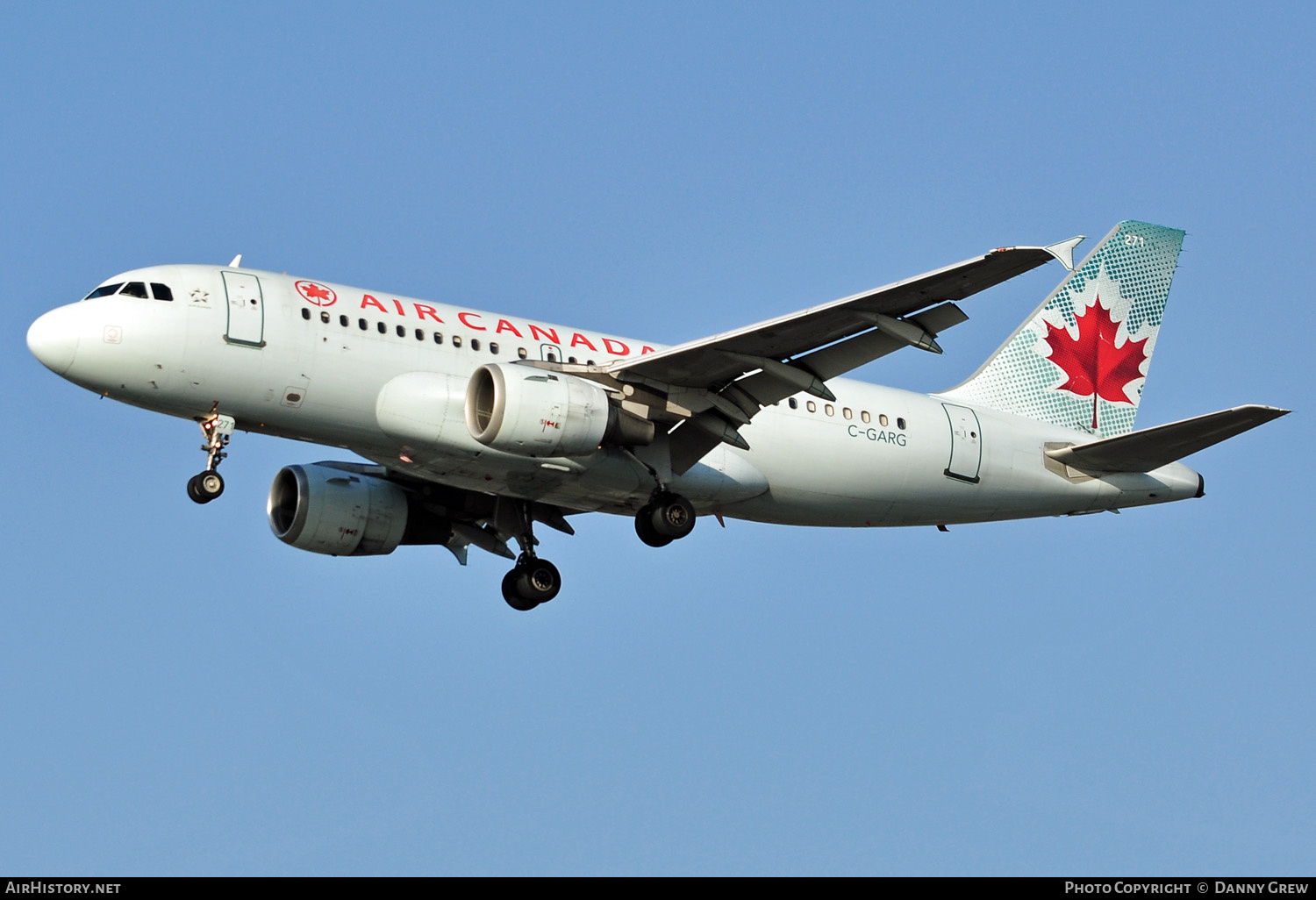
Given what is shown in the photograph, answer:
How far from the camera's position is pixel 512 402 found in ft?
98.3

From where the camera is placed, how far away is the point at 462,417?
30641mm

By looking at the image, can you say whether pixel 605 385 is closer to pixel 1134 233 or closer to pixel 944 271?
pixel 944 271

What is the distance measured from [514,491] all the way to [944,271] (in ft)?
32.2

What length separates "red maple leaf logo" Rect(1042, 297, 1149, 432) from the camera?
39.5 metres

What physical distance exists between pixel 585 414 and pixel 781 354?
12.2ft

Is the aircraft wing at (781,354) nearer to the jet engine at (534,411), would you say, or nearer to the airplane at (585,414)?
the airplane at (585,414)

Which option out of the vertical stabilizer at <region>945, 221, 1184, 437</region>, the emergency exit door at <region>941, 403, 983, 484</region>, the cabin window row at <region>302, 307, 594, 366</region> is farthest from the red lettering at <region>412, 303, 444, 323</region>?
the vertical stabilizer at <region>945, 221, 1184, 437</region>

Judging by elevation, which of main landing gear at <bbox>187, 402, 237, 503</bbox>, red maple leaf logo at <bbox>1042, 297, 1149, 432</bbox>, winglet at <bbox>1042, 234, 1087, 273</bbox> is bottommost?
main landing gear at <bbox>187, 402, 237, 503</bbox>

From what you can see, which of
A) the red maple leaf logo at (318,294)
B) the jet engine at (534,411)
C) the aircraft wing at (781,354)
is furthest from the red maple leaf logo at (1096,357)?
the red maple leaf logo at (318,294)

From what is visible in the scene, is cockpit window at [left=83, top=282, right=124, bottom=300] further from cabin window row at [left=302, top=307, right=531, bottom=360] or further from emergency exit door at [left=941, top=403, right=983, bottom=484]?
emergency exit door at [left=941, top=403, right=983, bottom=484]

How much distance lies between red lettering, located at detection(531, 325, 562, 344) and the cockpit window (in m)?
7.39

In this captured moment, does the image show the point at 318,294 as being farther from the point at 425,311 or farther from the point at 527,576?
the point at 527,576

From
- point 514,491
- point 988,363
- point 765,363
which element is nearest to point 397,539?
point 514,491
